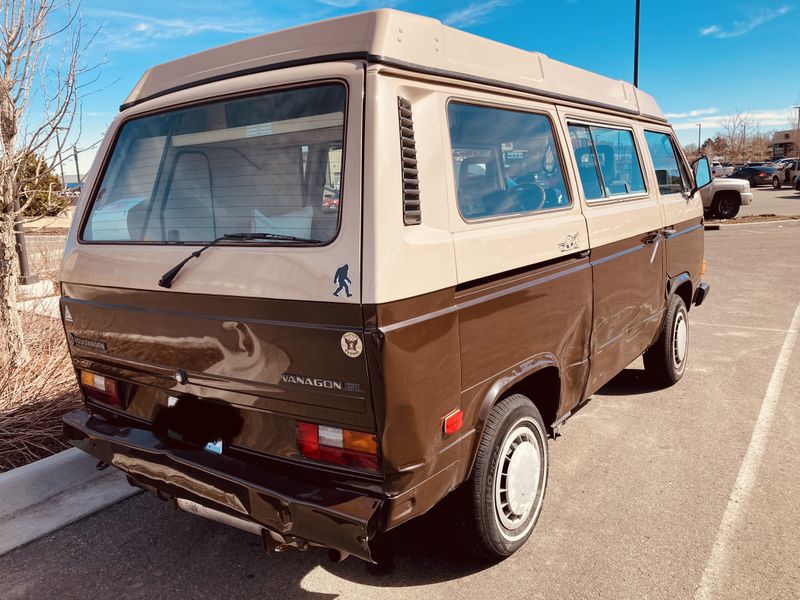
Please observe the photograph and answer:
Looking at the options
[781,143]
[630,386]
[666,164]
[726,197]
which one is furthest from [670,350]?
[781,143]

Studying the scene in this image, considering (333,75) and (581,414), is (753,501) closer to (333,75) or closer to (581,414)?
(581,414)

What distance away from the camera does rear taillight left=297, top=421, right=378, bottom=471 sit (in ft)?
7.33

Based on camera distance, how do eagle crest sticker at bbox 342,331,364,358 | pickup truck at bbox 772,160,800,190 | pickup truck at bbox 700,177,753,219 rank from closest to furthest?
1. eagle crest sticker at bbox 342,331,364,358
2. pickup truck at bbox 700,177,753,219
3. pickup truck at bbox 772,160,800,190

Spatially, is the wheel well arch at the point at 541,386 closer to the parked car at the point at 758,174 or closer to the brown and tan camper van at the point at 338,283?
the brown and tan camper van at the point at 338,283

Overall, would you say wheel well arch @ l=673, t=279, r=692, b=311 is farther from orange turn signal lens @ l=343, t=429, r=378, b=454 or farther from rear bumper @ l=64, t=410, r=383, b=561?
rear bumper @ l=64, t=410, r=383, b=561

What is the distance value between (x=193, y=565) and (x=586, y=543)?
6.39 ft

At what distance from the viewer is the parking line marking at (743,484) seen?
285 centimetres

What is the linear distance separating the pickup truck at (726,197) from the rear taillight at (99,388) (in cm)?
2010

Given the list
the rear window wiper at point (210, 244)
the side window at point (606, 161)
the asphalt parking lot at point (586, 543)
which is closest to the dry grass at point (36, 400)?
the asphalt parking lot at point (586, 543)

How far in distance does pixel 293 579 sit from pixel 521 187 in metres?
2.18

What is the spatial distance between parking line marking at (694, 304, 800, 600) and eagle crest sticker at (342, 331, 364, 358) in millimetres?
1903

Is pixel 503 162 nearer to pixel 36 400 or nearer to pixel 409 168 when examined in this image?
pixel 409 168

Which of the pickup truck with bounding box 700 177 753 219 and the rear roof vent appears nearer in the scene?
the rear roof vent

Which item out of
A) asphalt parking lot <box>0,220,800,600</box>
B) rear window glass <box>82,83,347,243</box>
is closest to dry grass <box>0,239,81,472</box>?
asphalt parking lot <box>0,220,800,600</box>
